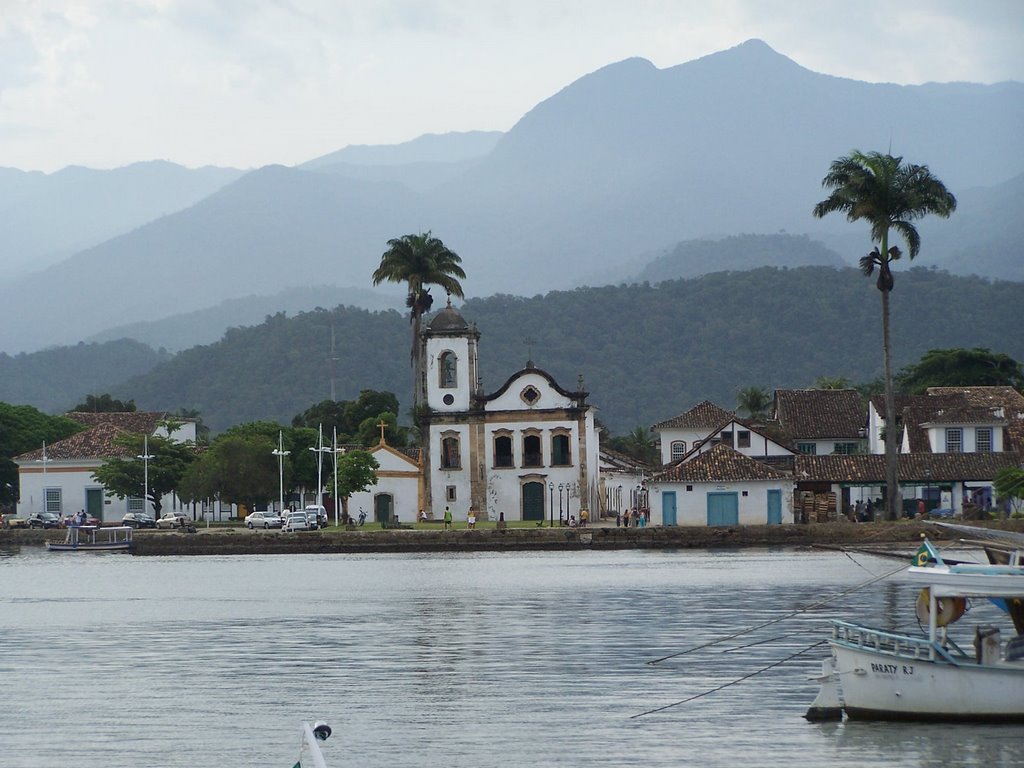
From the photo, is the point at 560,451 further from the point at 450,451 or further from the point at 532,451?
the point at 450,451

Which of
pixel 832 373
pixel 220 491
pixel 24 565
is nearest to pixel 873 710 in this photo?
pixel 24 565

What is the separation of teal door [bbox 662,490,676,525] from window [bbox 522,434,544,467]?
46.5 ft

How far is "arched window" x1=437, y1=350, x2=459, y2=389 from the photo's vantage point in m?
85.8

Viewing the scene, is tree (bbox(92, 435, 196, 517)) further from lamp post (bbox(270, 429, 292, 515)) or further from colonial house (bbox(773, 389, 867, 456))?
colonial house (bbox(773, 389, 867, 456))

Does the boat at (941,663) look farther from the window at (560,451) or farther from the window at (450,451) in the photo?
the window at (450,451)

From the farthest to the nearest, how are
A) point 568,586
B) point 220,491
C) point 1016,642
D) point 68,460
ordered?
point 68,460 < point 220,491 < point 568,586 < point 1016,642

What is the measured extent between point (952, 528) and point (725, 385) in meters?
154

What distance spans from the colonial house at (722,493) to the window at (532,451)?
1409 centimetres

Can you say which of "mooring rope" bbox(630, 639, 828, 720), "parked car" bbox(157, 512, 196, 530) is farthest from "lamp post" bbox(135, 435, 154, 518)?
"mooring rope" bbox(630, 639, 828, 720)

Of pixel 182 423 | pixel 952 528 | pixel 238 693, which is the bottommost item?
pixel 238 693

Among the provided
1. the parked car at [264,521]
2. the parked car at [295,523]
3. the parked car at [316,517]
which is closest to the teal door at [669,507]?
the parked car at [295,523]

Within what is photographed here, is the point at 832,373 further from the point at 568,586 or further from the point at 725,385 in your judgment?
the point at 568,586

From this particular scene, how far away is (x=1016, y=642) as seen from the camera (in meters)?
20.4

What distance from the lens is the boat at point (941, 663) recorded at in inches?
797
